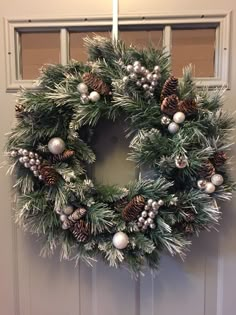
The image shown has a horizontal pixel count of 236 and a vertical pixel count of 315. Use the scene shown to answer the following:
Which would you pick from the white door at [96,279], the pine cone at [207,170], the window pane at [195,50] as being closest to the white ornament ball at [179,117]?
the pine cone at [207,170]

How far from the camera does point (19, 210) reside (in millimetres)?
828

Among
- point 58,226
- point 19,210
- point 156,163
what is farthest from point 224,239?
point 19,210

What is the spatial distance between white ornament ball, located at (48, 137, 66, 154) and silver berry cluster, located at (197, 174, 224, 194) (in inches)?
13.5

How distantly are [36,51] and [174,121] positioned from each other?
46 centimetres

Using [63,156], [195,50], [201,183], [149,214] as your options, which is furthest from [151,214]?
[195,50]

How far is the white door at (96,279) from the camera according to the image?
3.06ft

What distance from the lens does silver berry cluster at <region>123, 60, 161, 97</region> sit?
0.75 metres

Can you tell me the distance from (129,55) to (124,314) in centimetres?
73

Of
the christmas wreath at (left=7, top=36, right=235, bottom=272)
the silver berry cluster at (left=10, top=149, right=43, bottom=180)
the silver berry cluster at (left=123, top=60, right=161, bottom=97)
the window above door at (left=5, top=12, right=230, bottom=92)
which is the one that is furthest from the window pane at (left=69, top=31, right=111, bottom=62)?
the silver berry cluster at (left=10, top=149, right=43, bottom=180)

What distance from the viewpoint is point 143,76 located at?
0.76m

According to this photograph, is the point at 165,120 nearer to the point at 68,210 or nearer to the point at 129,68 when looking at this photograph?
the point at 129,68

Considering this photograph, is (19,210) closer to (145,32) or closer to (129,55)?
(129,55)

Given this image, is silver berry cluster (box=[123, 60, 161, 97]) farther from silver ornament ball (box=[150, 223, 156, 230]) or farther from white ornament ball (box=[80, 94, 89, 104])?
silver ornament ball (box=[150, 223, 156, 230])

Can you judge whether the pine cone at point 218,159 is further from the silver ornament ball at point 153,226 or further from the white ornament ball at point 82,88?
the white ornament ball at point 82,88
